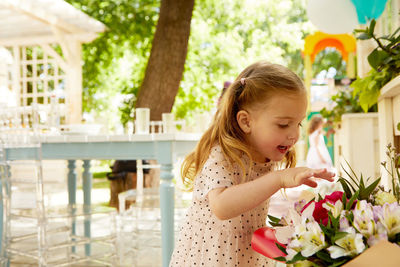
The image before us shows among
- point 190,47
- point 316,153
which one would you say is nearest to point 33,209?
point 316,153

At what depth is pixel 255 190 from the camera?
1.02 m

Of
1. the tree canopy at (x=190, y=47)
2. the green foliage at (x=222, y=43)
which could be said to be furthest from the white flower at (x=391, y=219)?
the green foliage at (x=222, y=43)

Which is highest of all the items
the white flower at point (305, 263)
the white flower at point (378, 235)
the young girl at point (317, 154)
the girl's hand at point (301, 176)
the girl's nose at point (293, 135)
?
the girl's nose at point (293, 135)

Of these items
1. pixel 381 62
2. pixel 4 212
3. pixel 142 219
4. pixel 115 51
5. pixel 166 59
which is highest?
pixel 115 51

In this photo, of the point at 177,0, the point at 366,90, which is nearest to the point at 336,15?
the point at 366,90

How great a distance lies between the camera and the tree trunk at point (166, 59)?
4.98 m

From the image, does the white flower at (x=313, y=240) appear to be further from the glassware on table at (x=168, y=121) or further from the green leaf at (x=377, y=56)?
the glassware on table at (x=168, y=121)

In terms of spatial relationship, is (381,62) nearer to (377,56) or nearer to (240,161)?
(377,56)

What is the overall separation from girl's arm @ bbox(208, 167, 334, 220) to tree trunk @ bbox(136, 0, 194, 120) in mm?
3911

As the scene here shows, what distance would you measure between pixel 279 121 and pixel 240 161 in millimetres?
165

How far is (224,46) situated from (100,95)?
3.58m

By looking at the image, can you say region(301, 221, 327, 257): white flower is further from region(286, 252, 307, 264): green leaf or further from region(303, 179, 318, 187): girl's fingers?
region(303, 179, 318, 187): girl's fingers

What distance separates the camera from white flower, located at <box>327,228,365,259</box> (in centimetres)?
65

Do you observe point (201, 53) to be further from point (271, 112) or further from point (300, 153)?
point (271, 112)
